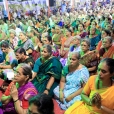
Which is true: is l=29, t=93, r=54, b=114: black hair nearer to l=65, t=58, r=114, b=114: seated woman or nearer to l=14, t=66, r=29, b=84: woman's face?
l=65, t=58, r=114, b=114: seated woman

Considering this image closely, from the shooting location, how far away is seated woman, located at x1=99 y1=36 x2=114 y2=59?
400cm

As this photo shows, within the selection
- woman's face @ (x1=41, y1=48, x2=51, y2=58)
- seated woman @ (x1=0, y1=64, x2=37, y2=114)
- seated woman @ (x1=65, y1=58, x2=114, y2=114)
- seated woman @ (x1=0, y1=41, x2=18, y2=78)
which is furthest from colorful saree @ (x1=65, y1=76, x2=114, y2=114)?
seated woman @ (x1=0, y1=41, x2=18, y2=78)

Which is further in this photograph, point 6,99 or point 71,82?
point 71,82

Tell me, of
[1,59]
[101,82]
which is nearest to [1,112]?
[101,82]

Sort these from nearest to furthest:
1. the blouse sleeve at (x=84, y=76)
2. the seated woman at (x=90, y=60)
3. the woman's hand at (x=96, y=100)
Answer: the woman's hand at (x=96, y=100) → the blouse sleeve at (x=84, y=76) → the seated woman at (x=90, y=60)

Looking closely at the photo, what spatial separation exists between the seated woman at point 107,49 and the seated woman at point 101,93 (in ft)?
5.61

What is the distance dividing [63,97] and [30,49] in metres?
1.98

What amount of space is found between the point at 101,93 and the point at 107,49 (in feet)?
6.43

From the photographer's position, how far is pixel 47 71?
3.34 metres

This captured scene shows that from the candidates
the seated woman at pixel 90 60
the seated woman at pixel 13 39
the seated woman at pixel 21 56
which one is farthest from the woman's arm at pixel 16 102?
the seated woman at pixel 13 39

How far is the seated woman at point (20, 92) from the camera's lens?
226 cm

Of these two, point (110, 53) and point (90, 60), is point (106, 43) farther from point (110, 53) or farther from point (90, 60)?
point (90, 60)

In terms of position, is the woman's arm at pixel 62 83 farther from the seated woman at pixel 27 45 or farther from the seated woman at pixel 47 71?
the seated woman at pixel 27 45

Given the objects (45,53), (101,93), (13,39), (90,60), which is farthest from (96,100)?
(13,39)
